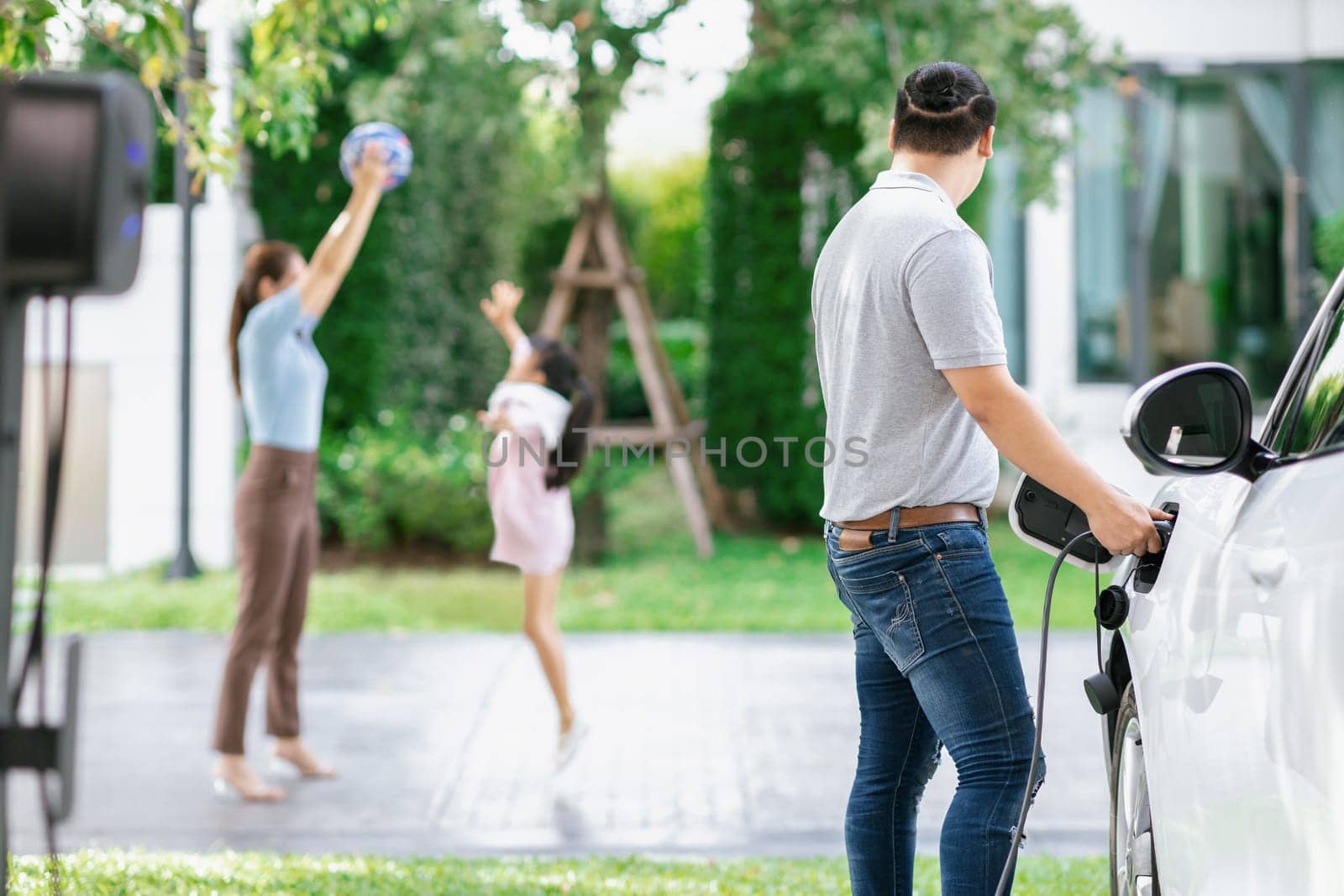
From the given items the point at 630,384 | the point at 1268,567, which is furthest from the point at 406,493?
the point at 1268,567

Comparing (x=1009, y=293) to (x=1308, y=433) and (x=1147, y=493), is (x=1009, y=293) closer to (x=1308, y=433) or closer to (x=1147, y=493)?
(x=1147, y=493)

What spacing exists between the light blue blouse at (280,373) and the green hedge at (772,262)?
6580 millimetres

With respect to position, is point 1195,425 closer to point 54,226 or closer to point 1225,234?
point 54,226

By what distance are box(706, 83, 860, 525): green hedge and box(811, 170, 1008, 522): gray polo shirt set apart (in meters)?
8.66

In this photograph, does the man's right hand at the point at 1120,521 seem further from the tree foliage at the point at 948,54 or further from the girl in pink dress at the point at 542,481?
the tree foliage at the point at 948,54

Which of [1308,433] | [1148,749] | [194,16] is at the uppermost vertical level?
[194,16]

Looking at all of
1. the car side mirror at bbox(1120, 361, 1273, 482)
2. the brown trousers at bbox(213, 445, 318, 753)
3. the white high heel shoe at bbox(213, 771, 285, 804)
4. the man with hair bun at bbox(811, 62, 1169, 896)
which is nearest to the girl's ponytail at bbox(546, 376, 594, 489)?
the brown trousers at bbox(213, 445, 318, 753)

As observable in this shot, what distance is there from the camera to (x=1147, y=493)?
1180cm

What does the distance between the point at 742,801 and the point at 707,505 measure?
23.2ft

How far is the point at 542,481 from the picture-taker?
570 cm

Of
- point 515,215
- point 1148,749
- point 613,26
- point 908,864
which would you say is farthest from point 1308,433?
point 515,215

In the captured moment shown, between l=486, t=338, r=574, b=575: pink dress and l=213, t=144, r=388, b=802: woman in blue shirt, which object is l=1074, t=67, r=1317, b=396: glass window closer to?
l=486, t=338, r=574, b=575: pink dress

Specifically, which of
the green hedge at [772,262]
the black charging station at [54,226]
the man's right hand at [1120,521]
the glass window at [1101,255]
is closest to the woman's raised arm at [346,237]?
the black charging station at [54,226]

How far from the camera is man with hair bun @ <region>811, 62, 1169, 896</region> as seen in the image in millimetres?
2680
